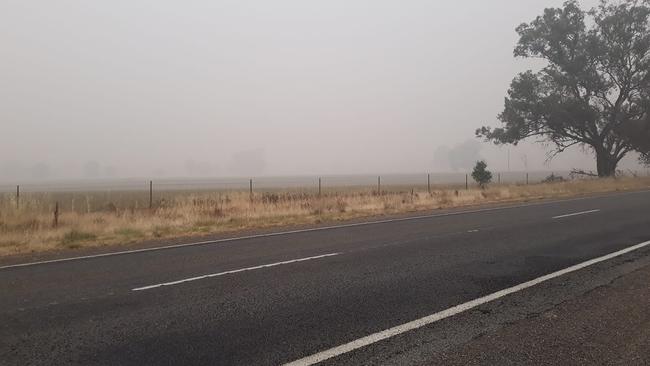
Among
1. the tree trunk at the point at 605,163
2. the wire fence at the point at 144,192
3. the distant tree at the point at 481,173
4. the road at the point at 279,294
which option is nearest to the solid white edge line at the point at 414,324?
the road at the point at 279,294

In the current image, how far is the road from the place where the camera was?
4016 mm

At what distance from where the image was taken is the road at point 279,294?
4016 millimetres

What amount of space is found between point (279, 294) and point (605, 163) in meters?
41.7

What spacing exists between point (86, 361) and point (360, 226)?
9848 millimetres

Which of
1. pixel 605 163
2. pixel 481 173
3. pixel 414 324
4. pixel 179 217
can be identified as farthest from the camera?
pixel 605 163

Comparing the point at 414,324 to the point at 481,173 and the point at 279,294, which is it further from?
the point at 481,173

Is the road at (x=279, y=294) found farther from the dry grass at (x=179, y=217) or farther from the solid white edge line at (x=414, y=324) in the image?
the dry grass at (x=179, y=217)

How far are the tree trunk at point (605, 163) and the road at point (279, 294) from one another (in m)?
33.0

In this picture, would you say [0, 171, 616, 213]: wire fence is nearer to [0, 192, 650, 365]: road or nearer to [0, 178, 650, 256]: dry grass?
[0, 178, 650, 256]: dry grass

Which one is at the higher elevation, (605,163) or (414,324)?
(605,163)

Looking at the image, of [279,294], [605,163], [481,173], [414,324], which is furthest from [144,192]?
[414,324]

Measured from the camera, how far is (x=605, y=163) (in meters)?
38.7

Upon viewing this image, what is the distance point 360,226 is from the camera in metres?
13.1

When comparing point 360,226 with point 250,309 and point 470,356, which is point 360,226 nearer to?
point 250,309
